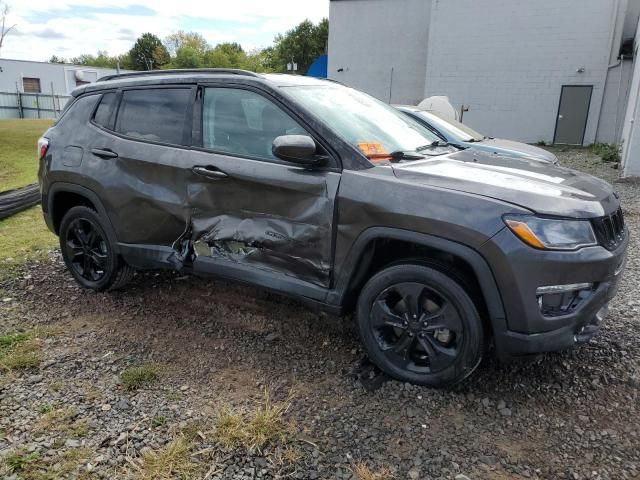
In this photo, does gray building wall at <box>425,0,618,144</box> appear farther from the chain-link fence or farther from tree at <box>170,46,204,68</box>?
tree at <box>170,46,204,68</box>

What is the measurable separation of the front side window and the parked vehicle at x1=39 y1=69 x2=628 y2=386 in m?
0.01

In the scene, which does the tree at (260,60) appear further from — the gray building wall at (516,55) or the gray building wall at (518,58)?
the gray building wall at (518,58)

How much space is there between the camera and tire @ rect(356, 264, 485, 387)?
2682 mm

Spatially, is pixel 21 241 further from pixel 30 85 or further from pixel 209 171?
pixel 30 85

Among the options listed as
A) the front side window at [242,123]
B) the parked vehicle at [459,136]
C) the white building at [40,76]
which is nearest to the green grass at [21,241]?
the front side window at [242,123]

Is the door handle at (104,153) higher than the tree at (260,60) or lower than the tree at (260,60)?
lower

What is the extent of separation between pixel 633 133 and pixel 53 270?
34.7ft

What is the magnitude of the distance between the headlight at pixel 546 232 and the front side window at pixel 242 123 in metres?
1.40

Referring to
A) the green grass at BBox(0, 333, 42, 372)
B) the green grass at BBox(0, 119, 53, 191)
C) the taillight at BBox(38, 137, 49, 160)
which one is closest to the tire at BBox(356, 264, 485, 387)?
the green grass at BBox(0, 333, 42, 372)

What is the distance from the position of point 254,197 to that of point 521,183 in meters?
1.64

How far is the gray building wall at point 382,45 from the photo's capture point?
2208 cm

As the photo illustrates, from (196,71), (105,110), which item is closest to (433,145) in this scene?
(196,71)

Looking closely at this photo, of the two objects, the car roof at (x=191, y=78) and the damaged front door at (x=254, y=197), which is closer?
the damaged front door at (x=254, y=197)

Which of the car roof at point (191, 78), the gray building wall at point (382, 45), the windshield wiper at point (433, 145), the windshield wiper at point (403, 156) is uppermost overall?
the gray building wall at point (382, 45)
